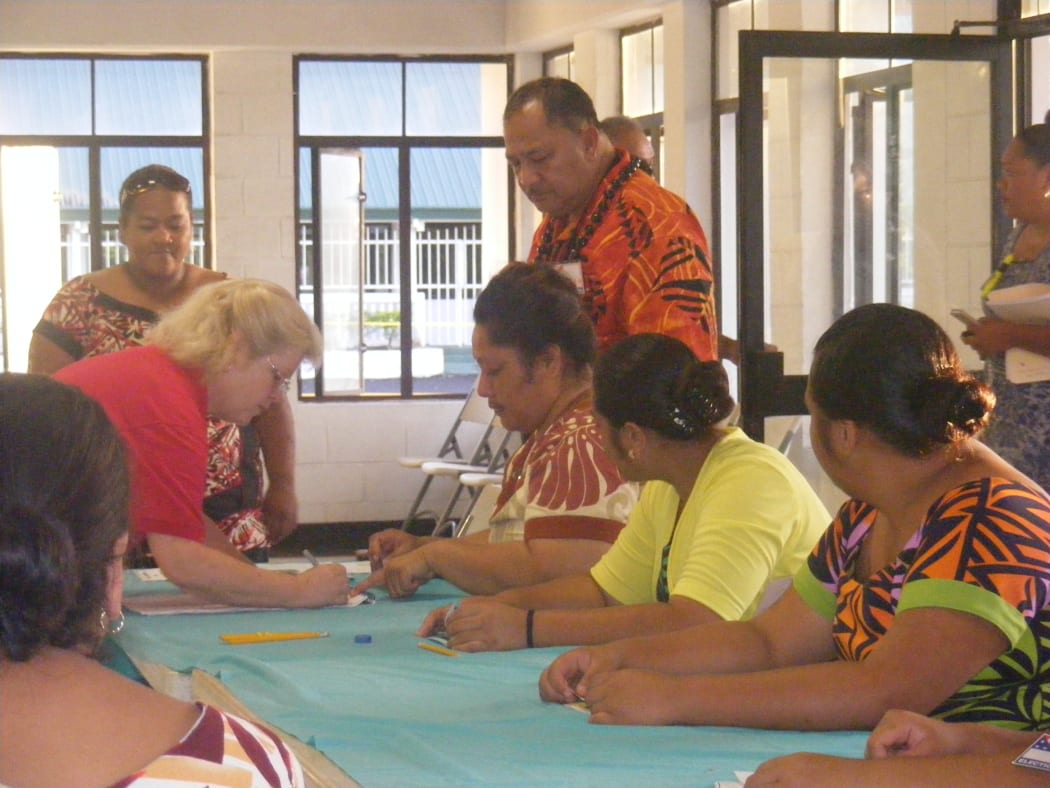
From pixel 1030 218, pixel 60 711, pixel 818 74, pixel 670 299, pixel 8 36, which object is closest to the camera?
pixel 60 711

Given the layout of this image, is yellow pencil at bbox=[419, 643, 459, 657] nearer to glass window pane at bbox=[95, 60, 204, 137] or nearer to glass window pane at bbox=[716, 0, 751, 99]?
glass window pane at bbox=[716, 0, 751, 99]

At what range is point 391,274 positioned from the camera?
775cm

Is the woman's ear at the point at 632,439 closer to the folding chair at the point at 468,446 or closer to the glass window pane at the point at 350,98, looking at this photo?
the folding chair at the point at 468,446

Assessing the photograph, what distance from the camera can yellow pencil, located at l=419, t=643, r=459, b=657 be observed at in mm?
2029

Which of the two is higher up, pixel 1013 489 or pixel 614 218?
pixel 614 218

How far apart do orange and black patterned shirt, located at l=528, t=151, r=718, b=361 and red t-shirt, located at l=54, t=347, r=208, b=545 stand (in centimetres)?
72

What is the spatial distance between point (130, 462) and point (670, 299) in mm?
1725

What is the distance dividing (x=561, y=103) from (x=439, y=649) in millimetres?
1128

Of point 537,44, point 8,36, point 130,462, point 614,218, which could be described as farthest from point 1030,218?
point 8,36

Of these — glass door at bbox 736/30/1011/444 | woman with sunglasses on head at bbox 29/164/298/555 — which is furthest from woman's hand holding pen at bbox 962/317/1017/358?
woman with sunglasses on head at bbox 29/164/298/555

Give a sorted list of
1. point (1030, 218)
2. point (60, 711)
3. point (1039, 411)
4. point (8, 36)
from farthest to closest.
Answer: point (8, 36) < point (1030, 218) < point (1039, 411) < point (60, 711)

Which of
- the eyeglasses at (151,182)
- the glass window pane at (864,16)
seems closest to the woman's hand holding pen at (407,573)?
the eyeglasses at (151,182)

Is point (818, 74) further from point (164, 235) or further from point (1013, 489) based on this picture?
point (1013, 489)

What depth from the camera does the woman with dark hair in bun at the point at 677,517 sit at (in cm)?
199
